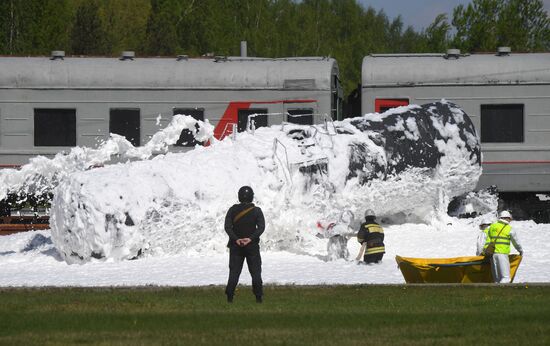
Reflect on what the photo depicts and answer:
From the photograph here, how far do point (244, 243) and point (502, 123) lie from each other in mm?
14578

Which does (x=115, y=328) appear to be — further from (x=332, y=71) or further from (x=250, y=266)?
(x=332, y=71)

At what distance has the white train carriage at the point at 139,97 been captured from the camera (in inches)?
1152

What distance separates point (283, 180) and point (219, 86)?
5891mm

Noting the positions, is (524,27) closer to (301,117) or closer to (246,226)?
(301,117)

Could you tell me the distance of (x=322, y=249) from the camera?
2409 centimetres

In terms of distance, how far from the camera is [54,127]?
29.6 meters

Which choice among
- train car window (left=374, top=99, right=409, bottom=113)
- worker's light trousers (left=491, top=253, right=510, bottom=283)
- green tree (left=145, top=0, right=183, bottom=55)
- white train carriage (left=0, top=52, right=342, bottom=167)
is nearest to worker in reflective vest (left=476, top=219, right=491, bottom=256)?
worker's light trousers (left=491, top=253, right=510, bottom=283)

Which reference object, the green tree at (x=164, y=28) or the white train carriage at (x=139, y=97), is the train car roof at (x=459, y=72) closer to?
the white train carriage at (x=139, y=97)

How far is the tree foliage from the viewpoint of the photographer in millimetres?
47625

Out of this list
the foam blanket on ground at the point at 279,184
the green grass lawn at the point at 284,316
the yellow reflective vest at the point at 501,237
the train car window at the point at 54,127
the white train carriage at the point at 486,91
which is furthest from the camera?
the train car window at the point at 54,127

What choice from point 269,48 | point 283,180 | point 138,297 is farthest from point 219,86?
point 269,48

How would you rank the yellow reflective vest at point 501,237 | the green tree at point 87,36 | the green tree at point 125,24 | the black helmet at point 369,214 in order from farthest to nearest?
the green tree at point 125,24 → the green tree at point 87,36 → the black helmet at point 369,214 → the yellow reflective vest at point 501,237

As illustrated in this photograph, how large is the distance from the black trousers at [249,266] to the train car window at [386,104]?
13775mm

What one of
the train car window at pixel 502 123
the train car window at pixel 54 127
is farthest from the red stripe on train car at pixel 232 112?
the train car window at pixel 502 123
